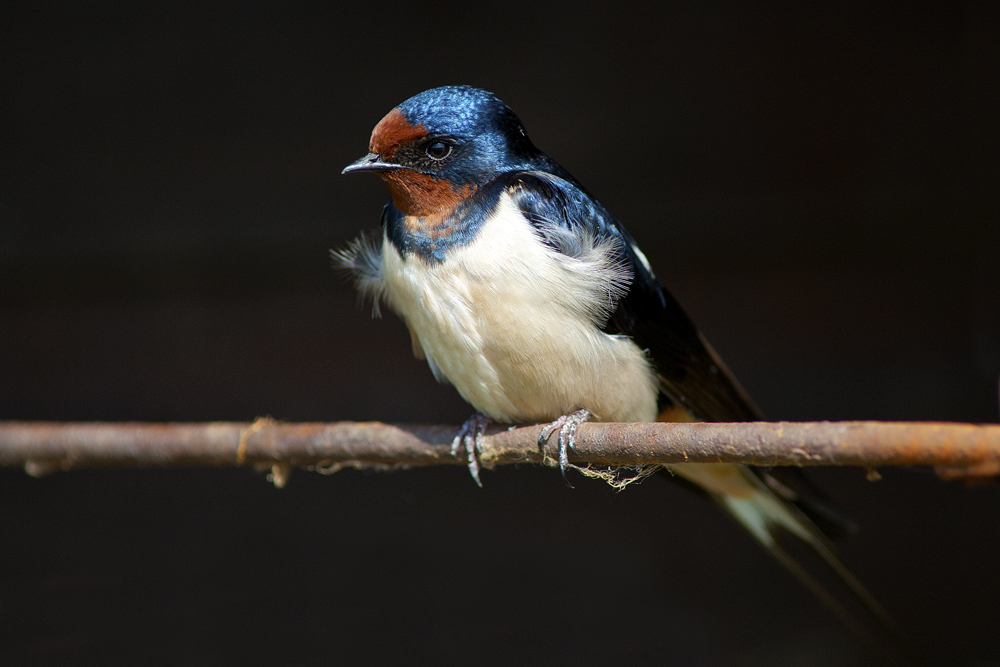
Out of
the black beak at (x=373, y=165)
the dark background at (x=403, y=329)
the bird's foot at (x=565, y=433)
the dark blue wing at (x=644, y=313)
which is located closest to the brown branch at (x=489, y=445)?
the bird's foot at (x=565, y=433)

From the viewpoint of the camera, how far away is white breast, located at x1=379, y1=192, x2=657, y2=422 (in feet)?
2.77

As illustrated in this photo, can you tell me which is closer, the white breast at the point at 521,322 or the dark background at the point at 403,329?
the white breast at the point at 521,322

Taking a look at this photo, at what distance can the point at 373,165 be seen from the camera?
86 centimetres

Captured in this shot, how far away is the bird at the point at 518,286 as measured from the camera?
0.85 meters

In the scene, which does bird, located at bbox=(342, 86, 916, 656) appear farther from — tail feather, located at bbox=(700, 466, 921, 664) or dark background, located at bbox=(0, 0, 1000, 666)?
dark background, located at bbox=(0, 0, 1000, 666)

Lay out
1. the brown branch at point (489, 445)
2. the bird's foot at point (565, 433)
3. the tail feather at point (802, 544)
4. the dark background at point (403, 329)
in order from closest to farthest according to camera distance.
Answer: the brown branch at point (489, 445), the bird's foot at point (565, 433), the tail feather at point (802, 544), the dark background at point (403, 329)

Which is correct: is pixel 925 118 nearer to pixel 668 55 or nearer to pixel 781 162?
pixel 781 162

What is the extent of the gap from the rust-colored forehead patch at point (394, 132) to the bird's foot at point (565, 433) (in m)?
0.35

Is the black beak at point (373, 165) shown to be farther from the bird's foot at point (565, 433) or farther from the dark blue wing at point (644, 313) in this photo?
the bird's foot at point (565, 433)

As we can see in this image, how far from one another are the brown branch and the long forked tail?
1.17 feet

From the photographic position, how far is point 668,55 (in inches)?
60.1

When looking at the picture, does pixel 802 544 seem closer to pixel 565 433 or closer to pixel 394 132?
pixel 565 433

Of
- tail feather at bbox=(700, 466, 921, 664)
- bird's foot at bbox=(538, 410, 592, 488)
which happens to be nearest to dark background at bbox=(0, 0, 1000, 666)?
tail feather at bbox=(700, 466, 921, 664)

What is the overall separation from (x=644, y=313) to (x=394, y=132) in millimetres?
366
